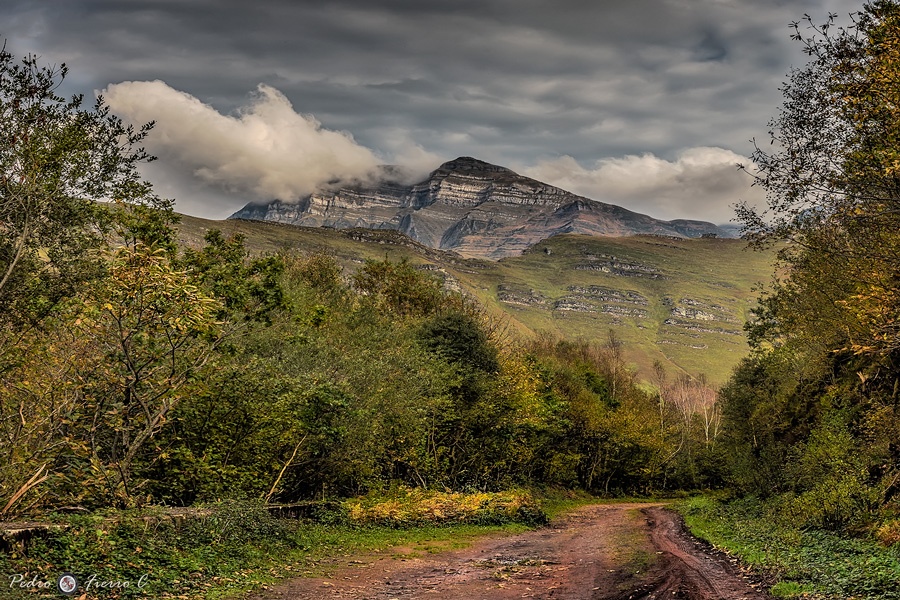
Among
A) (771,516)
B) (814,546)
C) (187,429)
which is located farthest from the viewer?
(771,516)

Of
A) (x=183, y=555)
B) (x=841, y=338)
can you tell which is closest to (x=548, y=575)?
(x=183, y=555)

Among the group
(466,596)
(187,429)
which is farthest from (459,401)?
(466,596)

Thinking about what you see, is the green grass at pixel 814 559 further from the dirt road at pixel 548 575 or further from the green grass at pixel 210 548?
the green grass at pixel 210 548

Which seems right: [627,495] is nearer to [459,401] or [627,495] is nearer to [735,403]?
[735,403]

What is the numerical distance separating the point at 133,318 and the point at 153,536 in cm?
490

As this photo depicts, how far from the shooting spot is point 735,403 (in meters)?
49.0

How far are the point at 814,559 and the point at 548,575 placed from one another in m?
6.81

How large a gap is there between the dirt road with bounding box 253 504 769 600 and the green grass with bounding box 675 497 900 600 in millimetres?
838

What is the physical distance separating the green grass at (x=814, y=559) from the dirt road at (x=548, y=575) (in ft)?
2.75

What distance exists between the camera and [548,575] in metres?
16.8

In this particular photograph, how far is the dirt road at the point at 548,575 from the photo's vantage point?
13820mm
